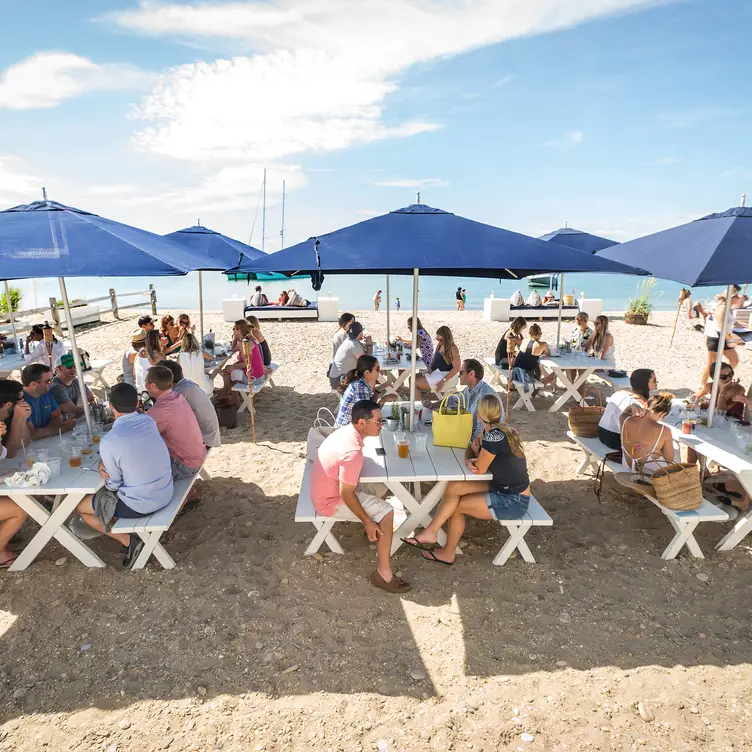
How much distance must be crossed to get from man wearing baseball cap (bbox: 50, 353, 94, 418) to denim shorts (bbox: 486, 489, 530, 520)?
4.21m

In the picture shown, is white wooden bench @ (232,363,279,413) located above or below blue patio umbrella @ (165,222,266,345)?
below

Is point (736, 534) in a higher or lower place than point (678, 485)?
lower

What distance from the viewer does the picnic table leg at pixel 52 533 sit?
354 centimetres

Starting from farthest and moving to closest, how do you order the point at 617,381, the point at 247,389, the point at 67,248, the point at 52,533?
the point at 617,381
the point at 247,389
the point at 52,533
the point at 67,248

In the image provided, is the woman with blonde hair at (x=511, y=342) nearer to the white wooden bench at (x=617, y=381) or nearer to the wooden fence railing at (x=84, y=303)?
the white wooden bench at (x=617, y=381)

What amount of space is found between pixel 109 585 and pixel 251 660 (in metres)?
1.34

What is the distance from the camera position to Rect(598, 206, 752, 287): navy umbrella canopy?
11.4ft

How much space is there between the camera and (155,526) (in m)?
3.41

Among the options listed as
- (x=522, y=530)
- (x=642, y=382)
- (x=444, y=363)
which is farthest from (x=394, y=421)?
(x=444, y=363)

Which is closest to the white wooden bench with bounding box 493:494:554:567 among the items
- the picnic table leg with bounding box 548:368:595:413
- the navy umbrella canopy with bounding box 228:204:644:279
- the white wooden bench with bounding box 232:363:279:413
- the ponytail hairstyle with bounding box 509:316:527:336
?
the navy umbrella canopy with bounding box 228:204:644:279

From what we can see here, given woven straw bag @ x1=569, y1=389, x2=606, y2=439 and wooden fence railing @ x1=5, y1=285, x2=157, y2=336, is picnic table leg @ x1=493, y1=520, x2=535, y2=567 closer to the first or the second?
woven straw bag @ x1=569, y1=389, x2=606, y2=439

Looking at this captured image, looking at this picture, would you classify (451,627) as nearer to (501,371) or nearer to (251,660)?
(251,660)

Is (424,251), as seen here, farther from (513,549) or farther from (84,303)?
(84,303)

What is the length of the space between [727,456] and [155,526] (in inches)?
169
